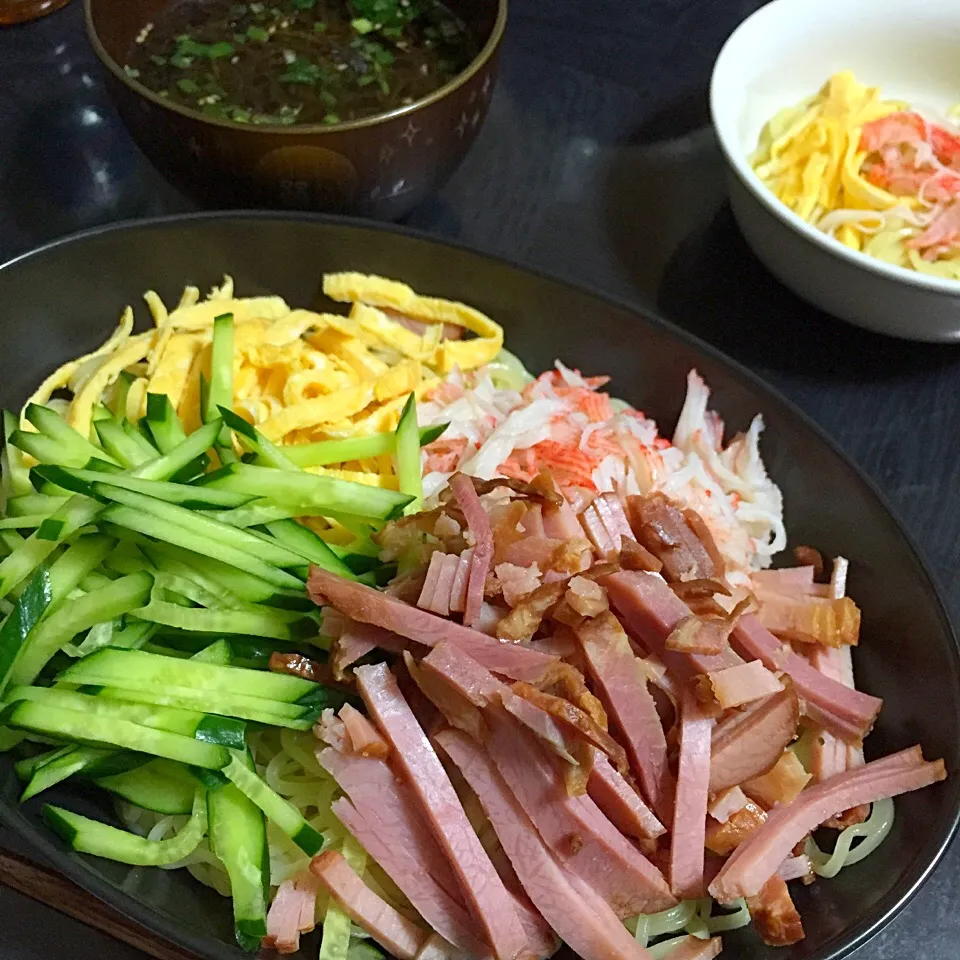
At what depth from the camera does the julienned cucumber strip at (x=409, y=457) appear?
134 cm

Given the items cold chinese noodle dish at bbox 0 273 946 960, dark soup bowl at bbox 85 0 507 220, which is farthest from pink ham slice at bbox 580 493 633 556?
dark soup bowl at bbox 85 0 507 220

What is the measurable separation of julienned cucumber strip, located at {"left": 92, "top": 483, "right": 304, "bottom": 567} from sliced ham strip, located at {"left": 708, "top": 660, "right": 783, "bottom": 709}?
54 centimetres

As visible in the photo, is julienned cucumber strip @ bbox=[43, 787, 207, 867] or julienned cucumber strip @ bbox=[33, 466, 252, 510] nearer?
julienned cucumber strip @ bbox=[43, 787, 207, 867]

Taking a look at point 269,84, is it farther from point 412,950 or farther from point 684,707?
point 412,950

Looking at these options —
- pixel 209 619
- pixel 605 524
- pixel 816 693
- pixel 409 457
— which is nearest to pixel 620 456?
pixel 605 524

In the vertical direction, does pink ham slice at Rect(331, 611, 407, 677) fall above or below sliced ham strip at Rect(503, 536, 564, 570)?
below

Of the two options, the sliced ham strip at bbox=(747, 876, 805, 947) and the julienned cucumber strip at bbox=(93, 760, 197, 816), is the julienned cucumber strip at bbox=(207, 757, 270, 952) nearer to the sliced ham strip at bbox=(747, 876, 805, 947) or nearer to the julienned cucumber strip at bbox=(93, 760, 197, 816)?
the julienned cucumber strip at bbox=(93, 760, 197, 816)

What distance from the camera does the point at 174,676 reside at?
43.4 inches

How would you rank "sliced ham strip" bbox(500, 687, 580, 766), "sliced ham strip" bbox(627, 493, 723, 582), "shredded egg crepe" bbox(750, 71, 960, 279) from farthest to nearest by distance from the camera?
"shredded egg crepe" bbox(750, 71, 960, 279), "sliced ham strip" bbox(627, 493, 723, 582), "sliced ham strip" bbox(500, 687, 580, 766)

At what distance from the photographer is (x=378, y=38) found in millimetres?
1618

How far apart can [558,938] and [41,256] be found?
1192 mm

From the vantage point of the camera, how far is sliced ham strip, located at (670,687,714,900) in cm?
104

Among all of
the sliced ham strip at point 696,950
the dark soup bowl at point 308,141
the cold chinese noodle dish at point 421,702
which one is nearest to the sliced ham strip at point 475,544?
the cold chinese noodle dish at point 421,702

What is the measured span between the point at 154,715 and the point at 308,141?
849mm
